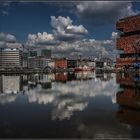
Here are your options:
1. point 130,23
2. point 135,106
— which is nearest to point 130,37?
point 130,23

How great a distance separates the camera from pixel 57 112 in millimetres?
27391

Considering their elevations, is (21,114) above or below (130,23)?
below

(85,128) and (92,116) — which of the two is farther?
(92,116)

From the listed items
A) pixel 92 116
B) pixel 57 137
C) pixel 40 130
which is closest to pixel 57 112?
pixel 92 116

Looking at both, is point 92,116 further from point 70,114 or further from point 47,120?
point 47,120

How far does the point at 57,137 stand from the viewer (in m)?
17.6

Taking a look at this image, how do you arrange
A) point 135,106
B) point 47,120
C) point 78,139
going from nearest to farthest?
1. point 78,139
2. point 47,120
3. point 135,106

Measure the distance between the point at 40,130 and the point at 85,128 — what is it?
2.87 meters

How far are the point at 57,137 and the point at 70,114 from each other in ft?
28.2

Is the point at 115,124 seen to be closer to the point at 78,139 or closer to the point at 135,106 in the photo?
the point at 78,139

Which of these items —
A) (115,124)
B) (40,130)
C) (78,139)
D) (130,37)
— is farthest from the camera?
(130,37)

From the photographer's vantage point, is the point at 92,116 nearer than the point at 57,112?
Yes

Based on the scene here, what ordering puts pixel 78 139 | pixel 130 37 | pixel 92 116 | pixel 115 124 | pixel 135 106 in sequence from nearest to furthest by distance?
1. pixel 78 139
2. pixel 115 124
3. pixel 92 116
4. pixel 135 106
5. pixel 130 37

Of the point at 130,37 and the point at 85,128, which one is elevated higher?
the point at 130,37
